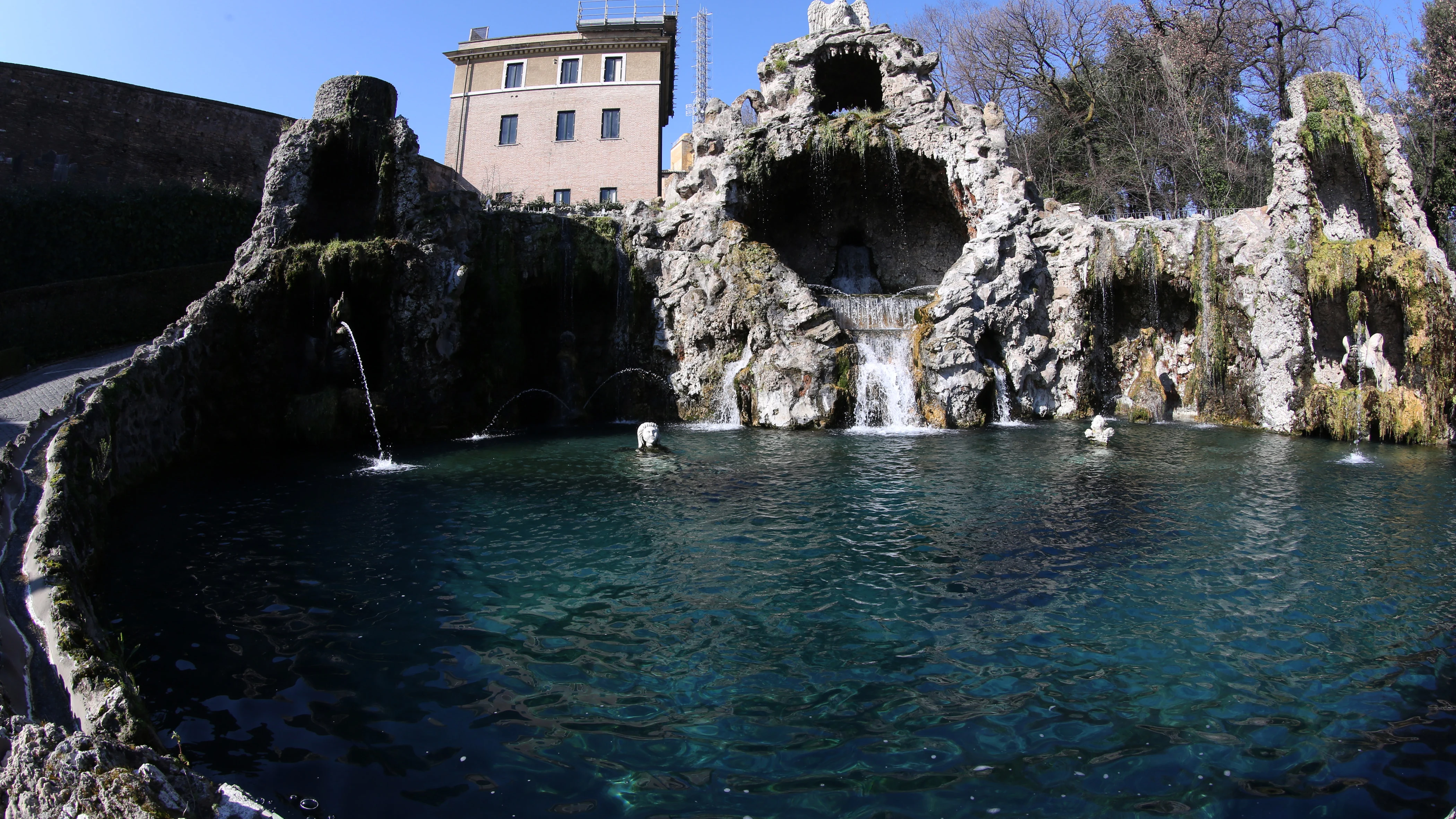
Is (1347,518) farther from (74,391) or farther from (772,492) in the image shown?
(74,391)

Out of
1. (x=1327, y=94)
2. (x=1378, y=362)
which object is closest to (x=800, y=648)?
(x=1378, y=362)

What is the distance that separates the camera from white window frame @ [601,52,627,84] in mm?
37312

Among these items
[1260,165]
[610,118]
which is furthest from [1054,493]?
[610,118]

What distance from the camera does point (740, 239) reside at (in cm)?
2284

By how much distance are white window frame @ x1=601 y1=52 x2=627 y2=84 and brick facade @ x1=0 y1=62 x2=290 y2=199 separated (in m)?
15.1

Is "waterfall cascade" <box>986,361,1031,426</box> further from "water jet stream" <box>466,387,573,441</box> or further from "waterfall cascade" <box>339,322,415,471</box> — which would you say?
"waterfall cascade" <box>339,322,415,471</box>

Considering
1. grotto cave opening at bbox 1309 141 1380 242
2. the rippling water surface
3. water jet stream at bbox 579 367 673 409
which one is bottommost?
the rippling water surface

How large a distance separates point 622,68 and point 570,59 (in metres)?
2.62

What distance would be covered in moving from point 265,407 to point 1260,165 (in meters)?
36.3

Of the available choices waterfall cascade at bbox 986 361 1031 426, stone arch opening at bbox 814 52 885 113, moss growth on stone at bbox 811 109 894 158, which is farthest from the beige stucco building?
waterfall cascade at bbox 986 361 1031 426

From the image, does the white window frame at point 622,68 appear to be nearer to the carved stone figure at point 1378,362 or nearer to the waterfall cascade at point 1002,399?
the waterfall cascade at point 1002,399

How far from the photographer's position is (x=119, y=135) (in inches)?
950

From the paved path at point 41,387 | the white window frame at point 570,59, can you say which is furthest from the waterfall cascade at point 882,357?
the white window frame at point 570,59

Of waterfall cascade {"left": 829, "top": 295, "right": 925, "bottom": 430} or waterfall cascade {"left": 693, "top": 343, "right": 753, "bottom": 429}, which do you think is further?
waterfall cascade {"left": 693, "top": 343, "right": 753, "bottom": 429}
